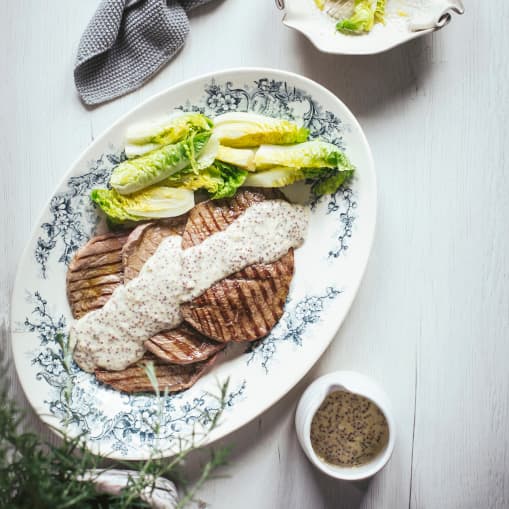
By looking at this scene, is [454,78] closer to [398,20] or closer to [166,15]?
[398,20]

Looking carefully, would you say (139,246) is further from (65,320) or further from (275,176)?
(275,176)

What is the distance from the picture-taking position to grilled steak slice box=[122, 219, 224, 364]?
285 centimetres

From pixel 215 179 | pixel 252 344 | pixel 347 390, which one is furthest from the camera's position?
pixel 252 344

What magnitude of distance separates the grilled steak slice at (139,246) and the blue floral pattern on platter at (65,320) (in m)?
0.24

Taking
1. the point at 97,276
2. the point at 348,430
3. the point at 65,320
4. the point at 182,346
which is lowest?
the point at 348,430

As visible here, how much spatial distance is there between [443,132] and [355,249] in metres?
0.80

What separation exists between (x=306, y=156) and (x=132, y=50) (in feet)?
3.44

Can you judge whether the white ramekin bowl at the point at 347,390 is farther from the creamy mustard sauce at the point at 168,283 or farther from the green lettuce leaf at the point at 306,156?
the green lettuce leaf at the point at 306,156

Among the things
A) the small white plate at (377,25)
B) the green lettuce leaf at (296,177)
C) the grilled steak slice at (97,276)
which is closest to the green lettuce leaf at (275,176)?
the green lettuce leaf at (296,177)

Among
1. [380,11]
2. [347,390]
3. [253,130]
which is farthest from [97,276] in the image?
[380,11]

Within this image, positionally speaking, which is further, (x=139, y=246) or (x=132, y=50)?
(x=132, y=50)

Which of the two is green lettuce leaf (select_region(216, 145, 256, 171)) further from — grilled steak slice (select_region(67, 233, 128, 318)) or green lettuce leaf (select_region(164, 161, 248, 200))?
grilled steak slice (select_region(67, 233, 128, 318))

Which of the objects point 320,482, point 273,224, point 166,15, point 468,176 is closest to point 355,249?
point 273,224

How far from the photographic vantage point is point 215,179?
2.84 m
